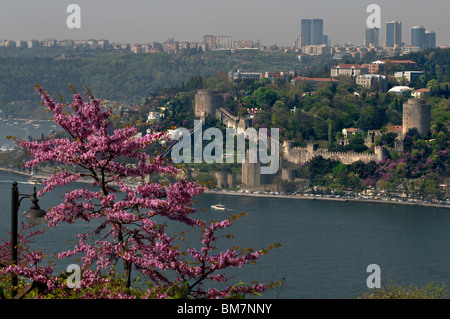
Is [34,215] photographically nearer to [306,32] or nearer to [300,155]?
[300,155]

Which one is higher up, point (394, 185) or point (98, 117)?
point (98, 117)

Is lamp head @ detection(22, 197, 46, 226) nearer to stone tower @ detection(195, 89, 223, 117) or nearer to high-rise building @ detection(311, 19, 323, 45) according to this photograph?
stone tower @ detection(195, 89, 223, 117)

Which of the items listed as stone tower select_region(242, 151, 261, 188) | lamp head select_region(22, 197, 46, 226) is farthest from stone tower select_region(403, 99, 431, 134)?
lamp head select_region(22, 197, 46, 226)

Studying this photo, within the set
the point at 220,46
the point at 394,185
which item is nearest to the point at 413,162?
the point at 394,185

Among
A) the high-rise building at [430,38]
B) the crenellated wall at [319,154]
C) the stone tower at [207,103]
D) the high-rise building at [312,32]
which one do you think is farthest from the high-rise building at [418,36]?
the crenellated wall at [319,154]

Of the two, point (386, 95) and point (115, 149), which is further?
point (386, 95)

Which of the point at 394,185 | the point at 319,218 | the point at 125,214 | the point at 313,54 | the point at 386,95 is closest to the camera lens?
the point at 125,214
